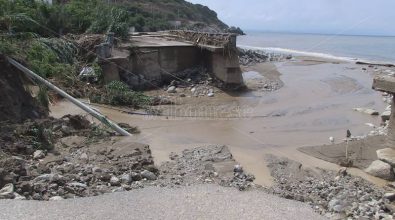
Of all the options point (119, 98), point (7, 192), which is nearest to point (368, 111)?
point (119, 98)

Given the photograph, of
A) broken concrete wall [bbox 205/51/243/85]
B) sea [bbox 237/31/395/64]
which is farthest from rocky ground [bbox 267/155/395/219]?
sea [bbox 237/31/395/64]

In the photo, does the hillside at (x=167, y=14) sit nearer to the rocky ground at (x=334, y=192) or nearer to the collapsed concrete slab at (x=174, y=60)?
the collapsed concrete slab at (x=174, y=60)

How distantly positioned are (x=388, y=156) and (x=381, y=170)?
0.41 meters

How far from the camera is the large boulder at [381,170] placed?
987cm

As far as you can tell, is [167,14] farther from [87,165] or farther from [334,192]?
[334,192]

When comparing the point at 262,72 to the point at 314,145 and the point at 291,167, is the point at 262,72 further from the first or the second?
the point at 291,167

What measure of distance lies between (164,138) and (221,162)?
319 centimetres

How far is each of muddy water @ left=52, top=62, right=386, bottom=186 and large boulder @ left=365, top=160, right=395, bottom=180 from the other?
217 millimetres

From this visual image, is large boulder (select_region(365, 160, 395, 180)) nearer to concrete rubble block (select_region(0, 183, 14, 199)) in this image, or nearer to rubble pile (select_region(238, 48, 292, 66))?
concrete rubble block (select_region(0, 183, 14, 199))

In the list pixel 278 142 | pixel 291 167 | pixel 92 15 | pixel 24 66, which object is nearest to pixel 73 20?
pixel 92 15

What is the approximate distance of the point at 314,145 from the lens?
13.1m

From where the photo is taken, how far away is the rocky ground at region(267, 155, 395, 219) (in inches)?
311

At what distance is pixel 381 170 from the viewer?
10016mm

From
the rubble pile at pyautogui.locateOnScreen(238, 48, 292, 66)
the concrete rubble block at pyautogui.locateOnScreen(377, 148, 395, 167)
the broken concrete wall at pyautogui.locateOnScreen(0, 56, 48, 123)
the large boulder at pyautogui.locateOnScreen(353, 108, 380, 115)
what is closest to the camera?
the concrete rubble block at pyautogui.locateOnScreen(377, 148, 395, 167)
